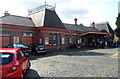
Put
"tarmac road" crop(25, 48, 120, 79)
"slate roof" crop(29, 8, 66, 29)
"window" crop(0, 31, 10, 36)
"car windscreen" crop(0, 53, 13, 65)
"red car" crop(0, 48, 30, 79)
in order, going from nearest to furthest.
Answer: "red car" crop(0, 48, 30, 79), "car windscreen" crop(0, 53, 13, 65), "tarmac road" crop(25, 48, 120, 79), "window" crop(0, 31, 10, 36), "slate roof" crop(29, 8, 66, 29)

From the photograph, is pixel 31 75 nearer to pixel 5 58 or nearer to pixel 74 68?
pixel 5 58

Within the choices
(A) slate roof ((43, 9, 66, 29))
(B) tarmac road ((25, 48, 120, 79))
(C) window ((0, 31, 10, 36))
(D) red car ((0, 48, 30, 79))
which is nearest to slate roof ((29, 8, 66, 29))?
(A) slate roof ((43, 9, 66, 29))

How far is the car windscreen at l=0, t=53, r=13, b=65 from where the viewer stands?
402 centimetres

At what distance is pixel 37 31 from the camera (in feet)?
60.8

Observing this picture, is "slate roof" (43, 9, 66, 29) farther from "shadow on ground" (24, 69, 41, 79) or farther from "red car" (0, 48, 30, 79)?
"red car" (0, 48, 30, 79)

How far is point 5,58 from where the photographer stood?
4.15m

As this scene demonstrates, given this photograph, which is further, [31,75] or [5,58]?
[31,75]

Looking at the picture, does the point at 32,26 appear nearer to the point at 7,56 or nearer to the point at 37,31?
the point at 37,31

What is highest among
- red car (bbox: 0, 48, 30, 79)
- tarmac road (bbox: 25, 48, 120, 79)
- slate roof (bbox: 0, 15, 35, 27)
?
slate roof (bbox: 0, 15, 35, 27)

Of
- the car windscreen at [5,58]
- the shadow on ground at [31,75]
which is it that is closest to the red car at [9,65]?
the car windscreen at [5,58]

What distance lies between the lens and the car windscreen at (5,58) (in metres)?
4.02

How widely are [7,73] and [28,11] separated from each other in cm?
2272

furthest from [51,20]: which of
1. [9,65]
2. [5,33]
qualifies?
[9,65]

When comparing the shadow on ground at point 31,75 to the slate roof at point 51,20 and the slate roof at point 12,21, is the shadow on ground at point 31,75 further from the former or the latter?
the slate roof at point 51,20
